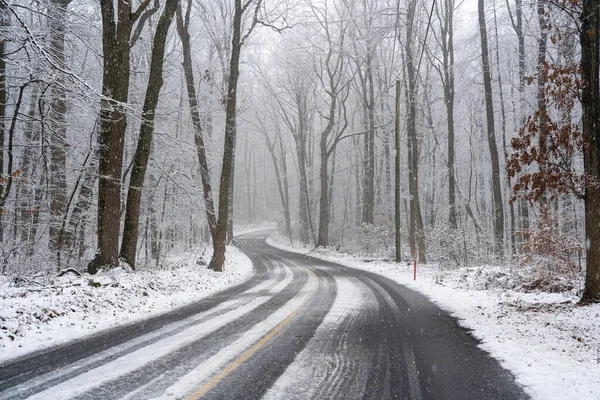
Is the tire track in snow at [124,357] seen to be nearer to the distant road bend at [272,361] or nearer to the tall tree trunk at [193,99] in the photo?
the distant road bend at [272,361]

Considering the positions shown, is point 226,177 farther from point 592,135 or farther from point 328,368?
point 328,368

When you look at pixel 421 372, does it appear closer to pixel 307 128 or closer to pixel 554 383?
pixel 554 383

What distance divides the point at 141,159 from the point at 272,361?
918cm

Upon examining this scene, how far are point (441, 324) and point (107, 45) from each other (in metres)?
10.8

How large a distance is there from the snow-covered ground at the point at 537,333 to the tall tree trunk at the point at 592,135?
28.4 inches

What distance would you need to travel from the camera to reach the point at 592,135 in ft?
27.1

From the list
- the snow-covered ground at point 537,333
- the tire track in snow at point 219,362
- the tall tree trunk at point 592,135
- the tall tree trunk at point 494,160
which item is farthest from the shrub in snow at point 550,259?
the tall tree trunk at point 494,160

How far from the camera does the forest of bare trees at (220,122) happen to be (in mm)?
8484

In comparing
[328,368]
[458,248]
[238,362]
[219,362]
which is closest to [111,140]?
[219,362]

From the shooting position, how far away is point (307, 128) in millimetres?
37250

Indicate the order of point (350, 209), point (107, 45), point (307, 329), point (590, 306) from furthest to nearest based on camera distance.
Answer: point (350, 209) < point (107, 45) < point (590, 306) < point (307, 329)

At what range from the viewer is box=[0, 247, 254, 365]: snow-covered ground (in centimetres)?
644

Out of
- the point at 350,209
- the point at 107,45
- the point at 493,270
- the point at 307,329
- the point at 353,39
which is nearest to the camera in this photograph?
the point at 307,329

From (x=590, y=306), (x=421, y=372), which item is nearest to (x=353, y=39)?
(x=590, y=306)
